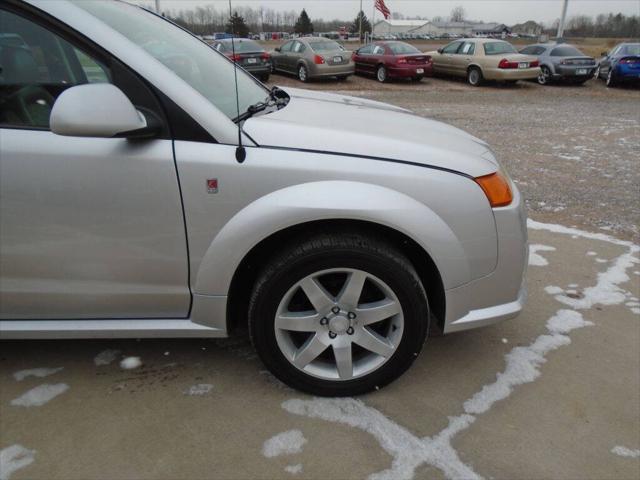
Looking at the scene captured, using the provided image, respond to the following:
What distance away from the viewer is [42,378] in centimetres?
244

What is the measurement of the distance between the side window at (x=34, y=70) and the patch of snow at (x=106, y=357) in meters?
1.22

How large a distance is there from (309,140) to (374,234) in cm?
49

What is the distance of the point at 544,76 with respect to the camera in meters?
17.7

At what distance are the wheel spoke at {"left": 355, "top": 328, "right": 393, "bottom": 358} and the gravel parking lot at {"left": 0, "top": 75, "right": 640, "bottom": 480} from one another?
26 cm

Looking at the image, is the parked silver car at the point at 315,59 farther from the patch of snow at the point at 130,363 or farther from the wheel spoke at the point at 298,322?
the wheel spoke at the point at 298,322

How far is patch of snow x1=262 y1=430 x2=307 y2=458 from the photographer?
2045mm

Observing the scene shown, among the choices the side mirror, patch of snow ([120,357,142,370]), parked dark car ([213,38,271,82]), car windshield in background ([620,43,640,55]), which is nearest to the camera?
the side mirror

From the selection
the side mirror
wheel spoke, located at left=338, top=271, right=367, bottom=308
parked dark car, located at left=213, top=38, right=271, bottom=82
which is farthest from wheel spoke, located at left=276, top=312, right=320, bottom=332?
parked dark car, located at left=213, top=38, right=271, bottom=82

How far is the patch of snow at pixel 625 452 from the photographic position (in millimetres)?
2057

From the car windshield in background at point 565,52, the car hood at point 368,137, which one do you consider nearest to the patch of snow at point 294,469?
the car hood at point 368,137

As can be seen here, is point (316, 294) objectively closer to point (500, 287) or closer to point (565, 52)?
point (500, 287)

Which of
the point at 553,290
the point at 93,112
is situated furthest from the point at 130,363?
the point at 553,290

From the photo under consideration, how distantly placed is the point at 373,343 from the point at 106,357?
4.61ft

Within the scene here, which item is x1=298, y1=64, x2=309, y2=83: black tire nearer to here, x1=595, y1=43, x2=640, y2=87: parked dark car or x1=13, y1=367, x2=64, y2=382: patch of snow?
x1=595, y1=43, x2=640, y2=87: parked dark car
